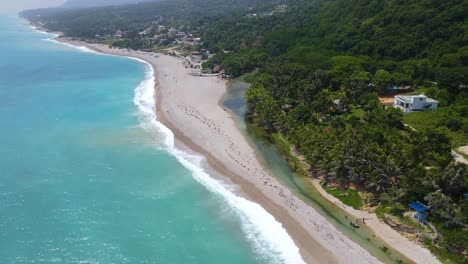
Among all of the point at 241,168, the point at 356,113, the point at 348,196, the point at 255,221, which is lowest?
the point at 255,221

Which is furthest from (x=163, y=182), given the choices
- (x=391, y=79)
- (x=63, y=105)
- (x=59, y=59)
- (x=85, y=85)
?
(x=59, y=59)

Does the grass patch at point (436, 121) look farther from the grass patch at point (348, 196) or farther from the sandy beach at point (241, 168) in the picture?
the sandy beach at point (241, 168)

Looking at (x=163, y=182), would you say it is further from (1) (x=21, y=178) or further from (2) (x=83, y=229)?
(1) (x=21, y=178)

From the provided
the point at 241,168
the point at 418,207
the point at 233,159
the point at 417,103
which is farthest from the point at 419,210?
the point at 417,103

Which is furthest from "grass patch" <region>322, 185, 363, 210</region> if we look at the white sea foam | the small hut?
the white sea foam

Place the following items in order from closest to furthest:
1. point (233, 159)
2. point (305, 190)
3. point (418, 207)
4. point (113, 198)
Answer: point (418, 207) < point (305, 190) < point (113, 198) < point (233, 159)

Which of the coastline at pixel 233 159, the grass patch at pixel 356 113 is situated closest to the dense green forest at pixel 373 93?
the grass patch at pixel 356 113

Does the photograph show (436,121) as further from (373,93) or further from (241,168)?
(241,168)
